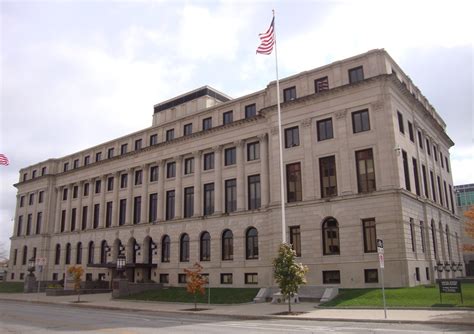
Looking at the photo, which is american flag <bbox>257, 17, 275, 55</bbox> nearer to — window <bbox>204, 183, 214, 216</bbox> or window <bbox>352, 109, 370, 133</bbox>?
window <bbox>352, 109, 370, 133</bbox>

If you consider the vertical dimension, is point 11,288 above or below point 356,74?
below

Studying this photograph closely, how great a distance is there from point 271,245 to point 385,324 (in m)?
22.6

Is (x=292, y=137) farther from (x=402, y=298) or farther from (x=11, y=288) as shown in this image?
(x=11, y=288)

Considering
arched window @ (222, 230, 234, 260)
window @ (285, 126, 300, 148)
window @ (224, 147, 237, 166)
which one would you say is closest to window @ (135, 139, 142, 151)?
window @ (224, 147, 237, 166)

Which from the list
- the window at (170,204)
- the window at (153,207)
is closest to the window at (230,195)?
the window at (170,204)

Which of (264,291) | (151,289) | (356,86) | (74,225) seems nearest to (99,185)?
(74,225)

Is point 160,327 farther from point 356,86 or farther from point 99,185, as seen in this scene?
point 99,185

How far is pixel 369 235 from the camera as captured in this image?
36.7 metres

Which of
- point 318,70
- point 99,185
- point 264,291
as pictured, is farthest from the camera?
point 99,185

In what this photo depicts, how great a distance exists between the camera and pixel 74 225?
228 ft

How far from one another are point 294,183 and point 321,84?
978cm

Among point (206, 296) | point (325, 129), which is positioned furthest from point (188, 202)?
point (325, 129)

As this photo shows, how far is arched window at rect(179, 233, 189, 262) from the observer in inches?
2030

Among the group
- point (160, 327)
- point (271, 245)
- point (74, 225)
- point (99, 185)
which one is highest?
point (99, 185)
